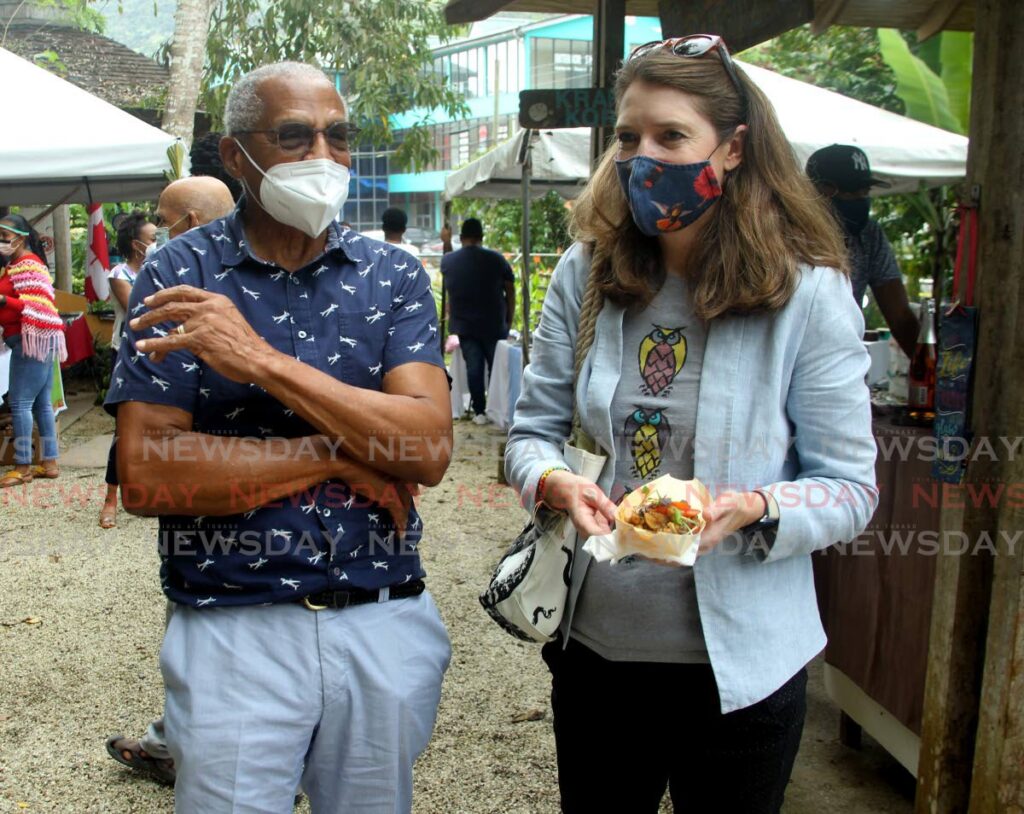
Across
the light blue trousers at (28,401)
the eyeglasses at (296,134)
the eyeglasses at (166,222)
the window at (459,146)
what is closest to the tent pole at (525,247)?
the light blue trousers at (28,401)

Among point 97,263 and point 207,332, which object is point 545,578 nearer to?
point 207,332

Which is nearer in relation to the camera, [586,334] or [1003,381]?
[586,334]

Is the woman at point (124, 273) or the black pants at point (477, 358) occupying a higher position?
the woman at point (124, 273)

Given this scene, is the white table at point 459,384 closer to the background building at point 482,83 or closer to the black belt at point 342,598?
the black belt at point 342,598

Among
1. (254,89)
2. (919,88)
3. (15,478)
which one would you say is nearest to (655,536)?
(254,89)

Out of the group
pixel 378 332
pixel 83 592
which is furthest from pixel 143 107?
pixel 378 332

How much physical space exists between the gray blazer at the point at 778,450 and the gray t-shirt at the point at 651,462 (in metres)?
0.04

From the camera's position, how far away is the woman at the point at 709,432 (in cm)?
176

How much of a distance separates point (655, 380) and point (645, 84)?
54cm

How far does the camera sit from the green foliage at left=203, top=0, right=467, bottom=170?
15328mm

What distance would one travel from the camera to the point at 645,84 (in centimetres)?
180

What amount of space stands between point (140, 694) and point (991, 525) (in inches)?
134

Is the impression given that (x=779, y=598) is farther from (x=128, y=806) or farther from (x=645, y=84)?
(x=128, y=806)

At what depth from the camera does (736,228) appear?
6.00 feet
